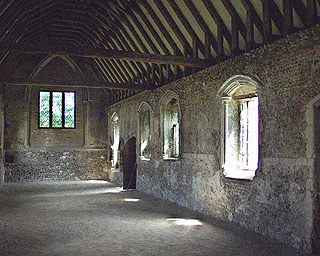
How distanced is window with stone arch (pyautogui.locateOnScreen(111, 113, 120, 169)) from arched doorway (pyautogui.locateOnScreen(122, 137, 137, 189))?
204cm

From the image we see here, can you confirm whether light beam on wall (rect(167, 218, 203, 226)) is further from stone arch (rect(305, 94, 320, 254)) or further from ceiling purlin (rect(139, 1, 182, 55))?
ceiling purlin (rect(139, 1, 182, 55))

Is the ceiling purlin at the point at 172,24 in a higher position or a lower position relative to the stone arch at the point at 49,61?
lower

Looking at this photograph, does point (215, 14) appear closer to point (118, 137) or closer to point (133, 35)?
point (133, 35)

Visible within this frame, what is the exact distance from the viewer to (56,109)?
17.5 m

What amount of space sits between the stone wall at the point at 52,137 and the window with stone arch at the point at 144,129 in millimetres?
4949

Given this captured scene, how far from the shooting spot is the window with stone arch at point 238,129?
7570 mm

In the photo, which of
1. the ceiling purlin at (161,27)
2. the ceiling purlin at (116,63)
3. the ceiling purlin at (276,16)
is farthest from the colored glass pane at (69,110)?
the ceiling purlin at (276,16)

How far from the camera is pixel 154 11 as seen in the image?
916 cm

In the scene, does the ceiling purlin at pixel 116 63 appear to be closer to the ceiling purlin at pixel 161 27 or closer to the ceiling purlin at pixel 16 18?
the ceiling purlin at pixel 16 18

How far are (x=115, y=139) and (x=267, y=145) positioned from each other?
11.4 meters

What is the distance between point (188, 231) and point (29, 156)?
1201 centimetres

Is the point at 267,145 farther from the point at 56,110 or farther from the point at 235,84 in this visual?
the point at 56,110

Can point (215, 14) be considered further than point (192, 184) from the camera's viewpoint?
No

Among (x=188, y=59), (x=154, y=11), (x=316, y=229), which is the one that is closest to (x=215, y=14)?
(x=188, y=59)
